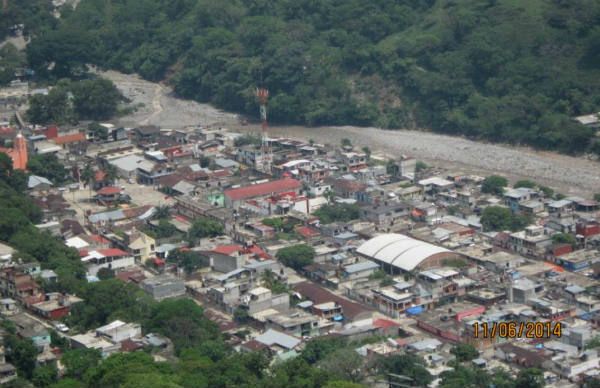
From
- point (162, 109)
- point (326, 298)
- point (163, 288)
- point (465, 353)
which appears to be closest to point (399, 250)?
point (326, 298)

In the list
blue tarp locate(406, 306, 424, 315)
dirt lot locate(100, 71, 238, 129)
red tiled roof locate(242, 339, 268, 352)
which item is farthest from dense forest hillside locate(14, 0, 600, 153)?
red tiled roof locate(242, 339, 268, 352)

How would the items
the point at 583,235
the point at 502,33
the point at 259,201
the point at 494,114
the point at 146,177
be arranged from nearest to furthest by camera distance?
the point at 583,235, the point at 259,201, the point at 146,177, the point at 494,114, the point at 502,33

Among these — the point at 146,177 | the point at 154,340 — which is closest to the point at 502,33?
the point at 146,177

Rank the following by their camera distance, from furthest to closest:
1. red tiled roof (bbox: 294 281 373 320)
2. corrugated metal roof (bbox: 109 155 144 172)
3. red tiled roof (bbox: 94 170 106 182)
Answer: corrugated metal roof (bbox: 109 155 144 172) < red tiled roof (bbox: 94 170 106 182) < red tiled roof (bbox: 294 281 373 320)

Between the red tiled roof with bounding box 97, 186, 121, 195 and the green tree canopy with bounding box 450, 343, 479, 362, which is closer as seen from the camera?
the green tree canopy with bounding box 450, 343, 479, 362

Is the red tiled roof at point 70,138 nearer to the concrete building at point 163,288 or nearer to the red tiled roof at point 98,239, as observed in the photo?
the red tiled roof at point 98,239

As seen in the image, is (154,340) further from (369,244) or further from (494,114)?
(494,114)

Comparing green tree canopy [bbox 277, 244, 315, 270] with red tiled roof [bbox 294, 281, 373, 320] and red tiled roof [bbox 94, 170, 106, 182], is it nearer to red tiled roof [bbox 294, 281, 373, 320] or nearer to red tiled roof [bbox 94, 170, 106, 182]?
red tiled roof [bbox 294, 281, 373, 320]
